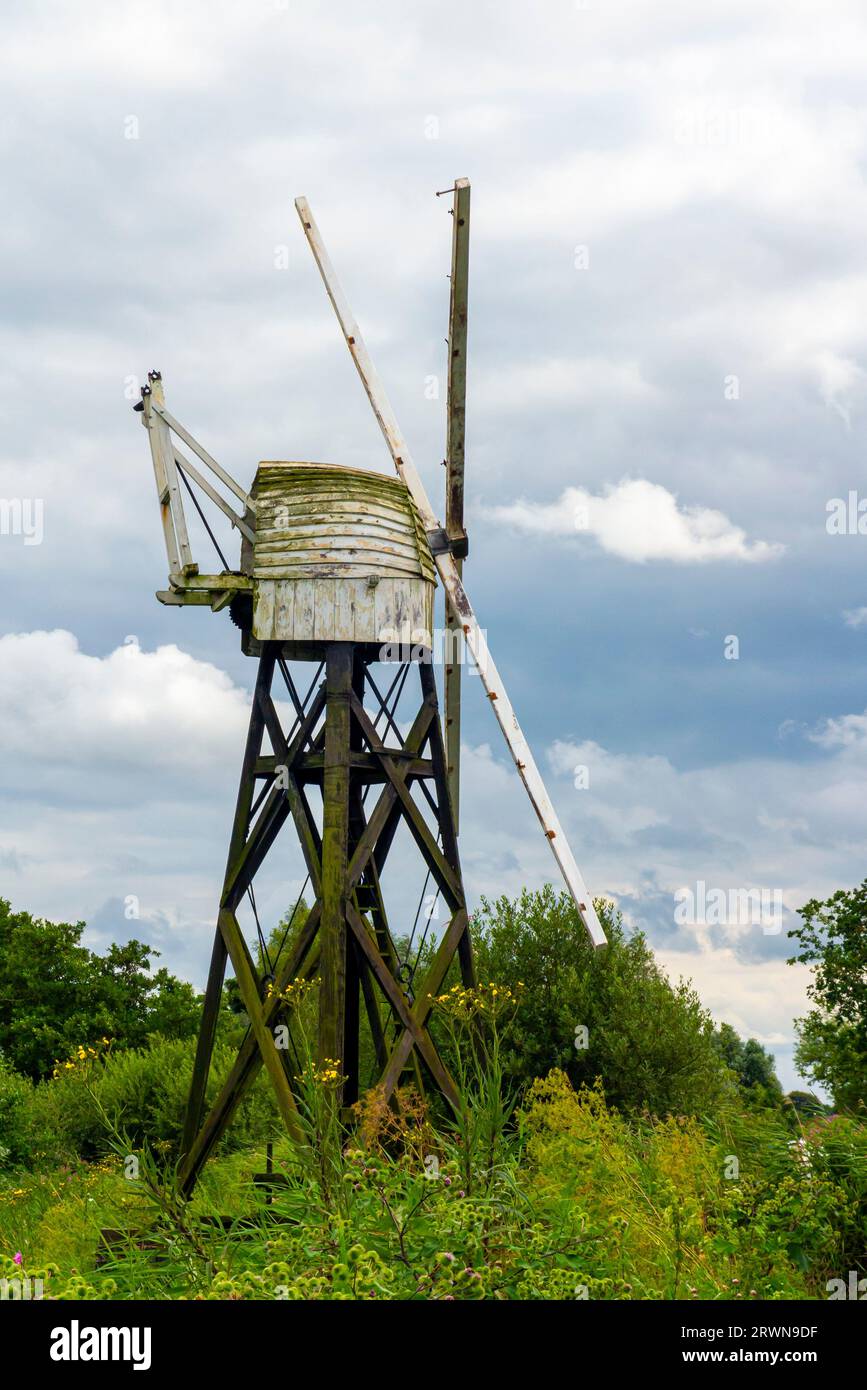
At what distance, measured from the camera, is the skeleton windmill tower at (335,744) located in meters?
14.3

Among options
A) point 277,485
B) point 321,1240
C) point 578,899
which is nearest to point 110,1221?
point 321,1240

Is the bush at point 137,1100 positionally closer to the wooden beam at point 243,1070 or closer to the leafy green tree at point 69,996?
the leafy green tree at point 69,996

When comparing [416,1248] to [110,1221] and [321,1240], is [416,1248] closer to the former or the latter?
[321,1240]

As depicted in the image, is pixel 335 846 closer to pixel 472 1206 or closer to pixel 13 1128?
pixel 472 1206

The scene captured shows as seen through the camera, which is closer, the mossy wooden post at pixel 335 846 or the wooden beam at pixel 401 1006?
the mossy wooden post at pixel 335 846

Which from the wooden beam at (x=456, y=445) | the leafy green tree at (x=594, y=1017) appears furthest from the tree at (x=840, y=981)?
the wooden beam at (x=456, y=445)

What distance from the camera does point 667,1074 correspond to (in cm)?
2370

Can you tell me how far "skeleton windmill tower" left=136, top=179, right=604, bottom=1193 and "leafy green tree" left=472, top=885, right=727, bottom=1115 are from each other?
7.90 meters

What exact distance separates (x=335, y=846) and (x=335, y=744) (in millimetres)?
1113

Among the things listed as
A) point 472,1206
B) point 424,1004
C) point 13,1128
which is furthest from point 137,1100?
point 472,1206

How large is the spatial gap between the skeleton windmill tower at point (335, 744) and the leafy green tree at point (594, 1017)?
7901 mm

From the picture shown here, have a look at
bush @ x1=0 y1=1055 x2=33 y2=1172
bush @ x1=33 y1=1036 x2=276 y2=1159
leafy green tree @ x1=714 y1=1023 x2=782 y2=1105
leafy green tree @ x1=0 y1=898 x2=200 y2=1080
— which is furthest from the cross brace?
leafy green tree @ x1=714 y1=1023 x2=782 y2=1105

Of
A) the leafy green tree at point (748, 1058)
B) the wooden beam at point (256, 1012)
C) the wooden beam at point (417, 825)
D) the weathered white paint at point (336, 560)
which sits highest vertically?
the weathered white paint at point (336, 560)

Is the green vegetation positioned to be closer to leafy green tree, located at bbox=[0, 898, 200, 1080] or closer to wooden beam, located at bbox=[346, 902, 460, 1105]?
wooden beam, located at bbox=[346, 902, 460, 1105]
